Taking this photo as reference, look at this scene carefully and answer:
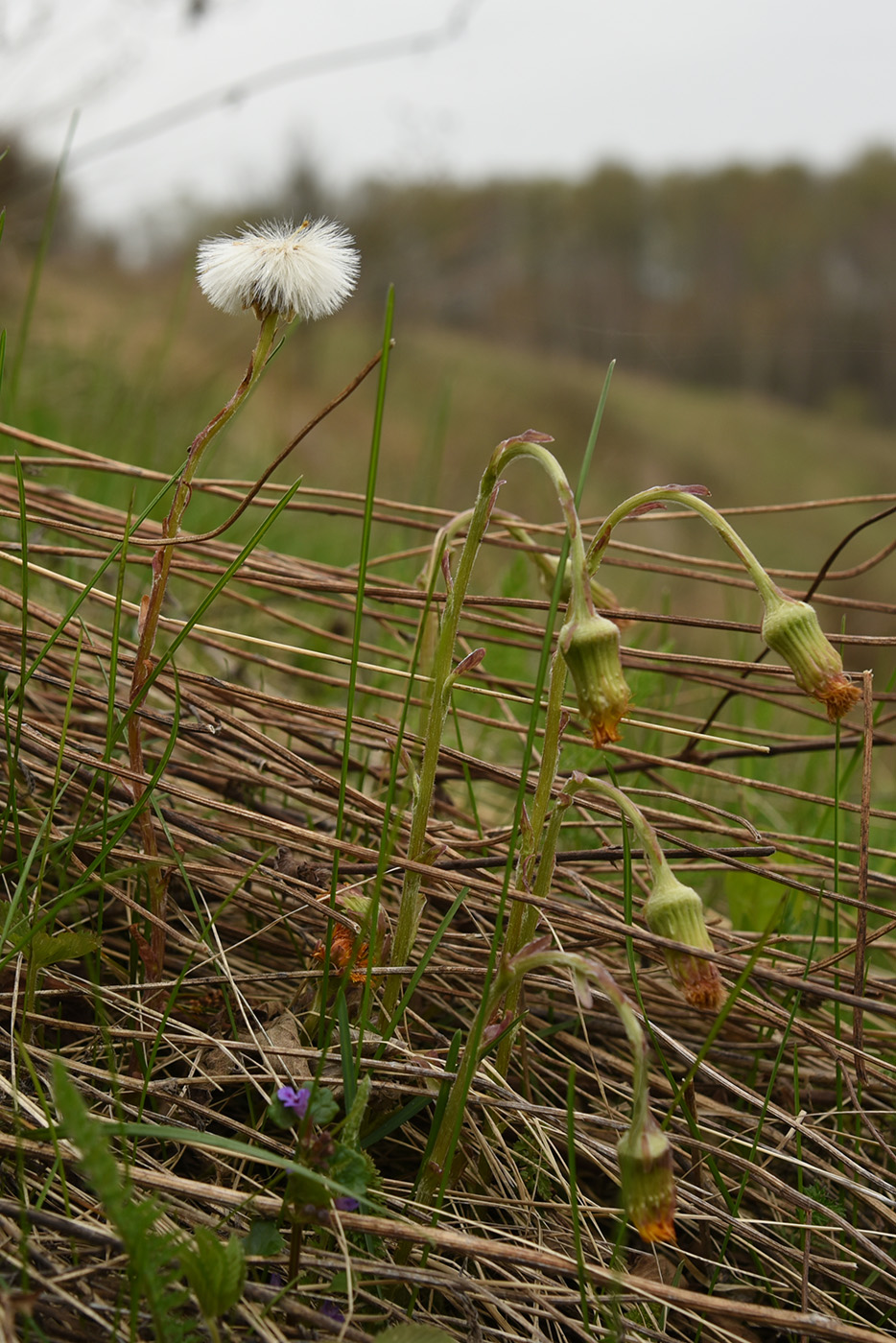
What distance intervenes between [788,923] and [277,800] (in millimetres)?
925

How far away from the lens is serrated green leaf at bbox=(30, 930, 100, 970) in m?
1.00

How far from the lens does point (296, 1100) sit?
897 mm

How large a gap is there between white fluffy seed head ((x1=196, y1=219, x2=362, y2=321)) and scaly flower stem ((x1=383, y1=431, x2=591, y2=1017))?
0.27 metres

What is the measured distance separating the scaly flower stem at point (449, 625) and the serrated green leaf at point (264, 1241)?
0.82ft

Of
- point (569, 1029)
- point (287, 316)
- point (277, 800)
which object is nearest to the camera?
point (287, 316)

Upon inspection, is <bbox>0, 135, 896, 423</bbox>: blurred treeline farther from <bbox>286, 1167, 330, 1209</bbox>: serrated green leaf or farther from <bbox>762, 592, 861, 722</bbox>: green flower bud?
<bbox>286, 1167, 330, 1209</bbox>: serrated green leaf

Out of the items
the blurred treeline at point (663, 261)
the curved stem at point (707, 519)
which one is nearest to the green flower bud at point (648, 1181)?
the curved stem at point (707, 519)

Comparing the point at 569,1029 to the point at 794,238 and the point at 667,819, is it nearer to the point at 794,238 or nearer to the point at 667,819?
the point at 667,819

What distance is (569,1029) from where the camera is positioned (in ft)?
4.32

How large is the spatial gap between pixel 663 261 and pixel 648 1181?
73.3 ft

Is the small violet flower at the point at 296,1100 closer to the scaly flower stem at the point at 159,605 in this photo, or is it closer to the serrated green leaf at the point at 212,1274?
the serrated green leaf at the point at 212,1274

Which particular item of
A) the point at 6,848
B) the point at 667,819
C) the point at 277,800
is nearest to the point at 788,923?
the point at 667,819

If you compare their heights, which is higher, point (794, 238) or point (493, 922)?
point (794, 238)

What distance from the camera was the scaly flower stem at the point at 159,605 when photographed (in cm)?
101
